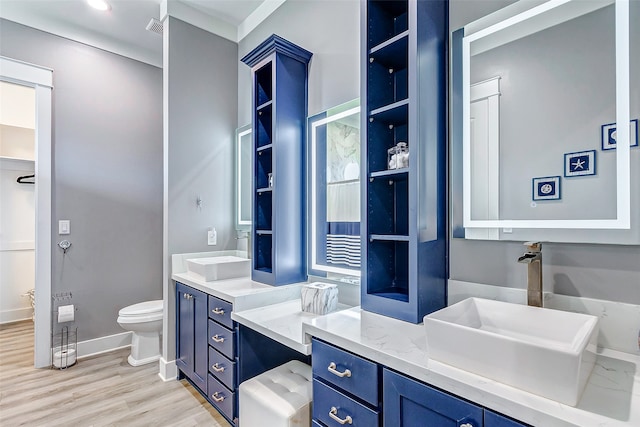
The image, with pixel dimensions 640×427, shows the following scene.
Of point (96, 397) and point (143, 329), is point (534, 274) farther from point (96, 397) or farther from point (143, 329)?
point (143, 329)

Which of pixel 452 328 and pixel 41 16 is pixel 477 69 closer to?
pixel 452 328

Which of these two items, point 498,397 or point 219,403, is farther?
point 219,403

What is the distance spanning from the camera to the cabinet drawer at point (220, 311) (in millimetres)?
1920

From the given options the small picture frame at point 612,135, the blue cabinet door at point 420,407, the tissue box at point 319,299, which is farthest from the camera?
the tissue box at point 319,299

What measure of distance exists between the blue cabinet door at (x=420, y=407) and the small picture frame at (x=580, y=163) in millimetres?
871

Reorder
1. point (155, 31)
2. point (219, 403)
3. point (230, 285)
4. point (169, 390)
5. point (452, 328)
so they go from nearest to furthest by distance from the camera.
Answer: point (452, 328)
point (219, 403)
point (230, 285)
point (169, 390)
point (155, 31)

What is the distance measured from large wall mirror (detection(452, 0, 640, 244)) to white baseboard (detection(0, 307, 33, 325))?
5.06m

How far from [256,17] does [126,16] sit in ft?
3.68

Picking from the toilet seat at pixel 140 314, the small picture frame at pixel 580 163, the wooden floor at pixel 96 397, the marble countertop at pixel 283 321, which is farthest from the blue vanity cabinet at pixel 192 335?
the small picture frame at pixel 580 163

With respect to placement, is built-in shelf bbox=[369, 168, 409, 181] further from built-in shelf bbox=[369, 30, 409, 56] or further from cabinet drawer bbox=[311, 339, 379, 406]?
cabinet drawer bbox=[311, 339, 379, 406]

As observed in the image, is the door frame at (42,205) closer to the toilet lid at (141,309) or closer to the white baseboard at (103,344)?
the white baseboard at (103,344)

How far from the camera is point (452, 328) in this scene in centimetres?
96

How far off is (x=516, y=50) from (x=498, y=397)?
1262 millimetres

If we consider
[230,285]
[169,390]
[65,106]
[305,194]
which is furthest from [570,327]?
[65,106]
